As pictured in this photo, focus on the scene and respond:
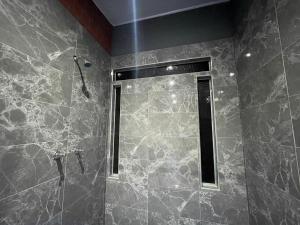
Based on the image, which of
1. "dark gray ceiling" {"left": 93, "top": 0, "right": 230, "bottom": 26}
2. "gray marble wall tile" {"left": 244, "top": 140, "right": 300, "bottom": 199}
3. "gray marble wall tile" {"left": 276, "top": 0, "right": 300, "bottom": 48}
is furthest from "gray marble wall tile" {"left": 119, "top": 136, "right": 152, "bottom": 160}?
"dark gray ceiling" {"left": 93, "top": 0, "right": 230, "bottom": 26}

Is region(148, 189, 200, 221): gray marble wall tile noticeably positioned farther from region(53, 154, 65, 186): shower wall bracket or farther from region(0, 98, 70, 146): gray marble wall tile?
region(0, 98, 70, 146): gray marble wall tile

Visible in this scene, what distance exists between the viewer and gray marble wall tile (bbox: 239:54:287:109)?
86cm

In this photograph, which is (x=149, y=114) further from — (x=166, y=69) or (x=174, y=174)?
(x=174, y=174)

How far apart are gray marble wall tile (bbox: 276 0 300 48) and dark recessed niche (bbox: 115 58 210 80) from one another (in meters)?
0.80

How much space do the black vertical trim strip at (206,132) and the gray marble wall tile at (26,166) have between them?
56.0 inches

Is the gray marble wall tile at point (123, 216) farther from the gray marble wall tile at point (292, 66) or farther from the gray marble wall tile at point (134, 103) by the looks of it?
the gray marble wall tile at point (292, 66)

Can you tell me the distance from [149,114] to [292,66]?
1271 mm

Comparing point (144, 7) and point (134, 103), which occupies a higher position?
point (144, 7)

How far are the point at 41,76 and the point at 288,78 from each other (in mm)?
1596

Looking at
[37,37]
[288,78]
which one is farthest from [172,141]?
[37,37]

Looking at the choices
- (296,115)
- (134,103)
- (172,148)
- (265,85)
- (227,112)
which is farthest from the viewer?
(134,103)

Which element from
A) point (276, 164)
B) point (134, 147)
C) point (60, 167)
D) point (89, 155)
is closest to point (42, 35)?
point (60, 167)

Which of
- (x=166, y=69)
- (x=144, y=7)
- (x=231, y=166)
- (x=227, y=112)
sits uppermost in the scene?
(x=144, y=7)

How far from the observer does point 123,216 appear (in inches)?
64.8
